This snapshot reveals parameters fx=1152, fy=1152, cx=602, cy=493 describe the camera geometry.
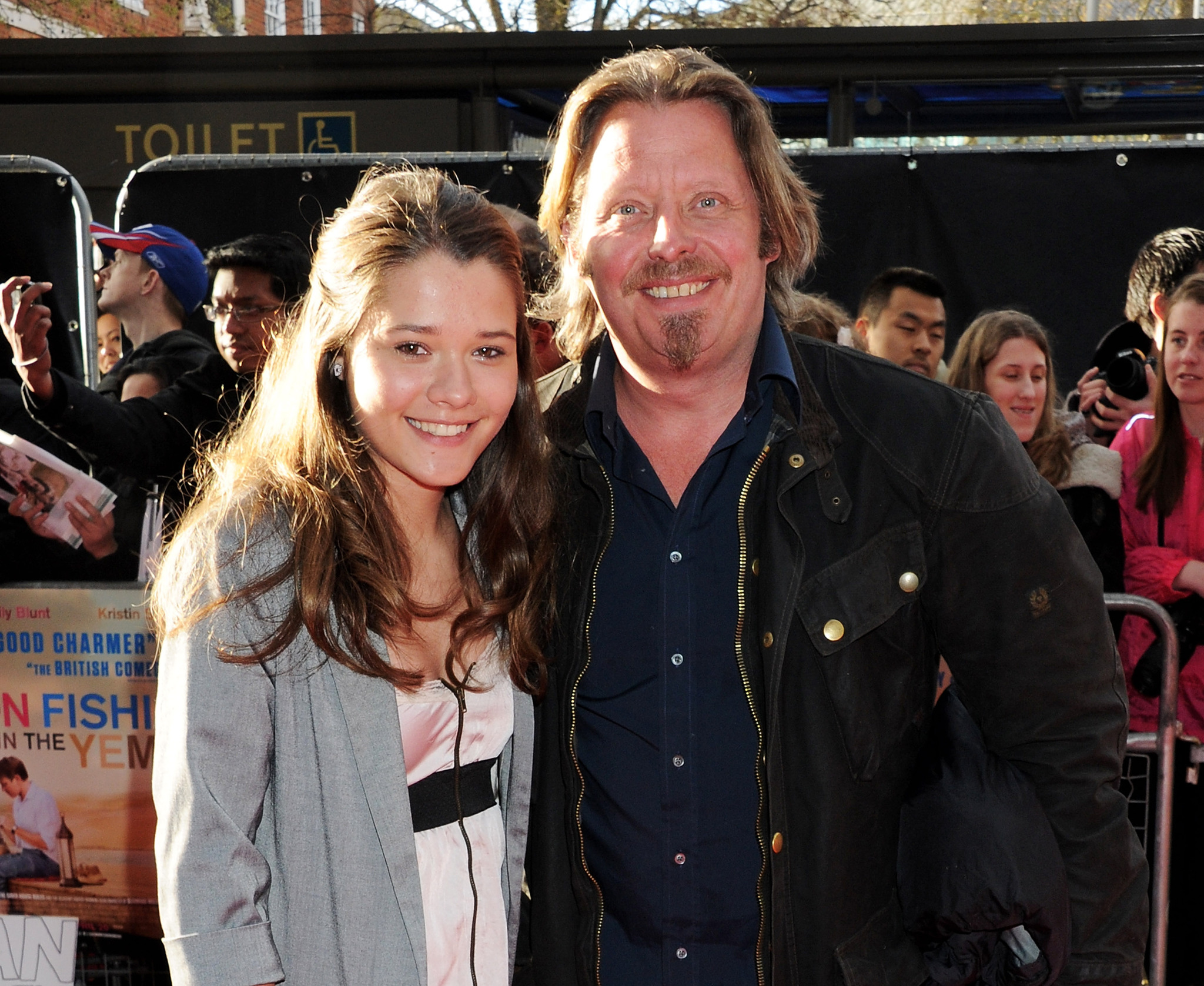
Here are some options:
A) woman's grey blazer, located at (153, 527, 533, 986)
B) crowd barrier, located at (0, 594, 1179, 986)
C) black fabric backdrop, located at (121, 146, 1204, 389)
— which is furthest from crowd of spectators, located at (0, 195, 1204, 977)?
woman's grey blazer, located at (153, 527, 533, 986)

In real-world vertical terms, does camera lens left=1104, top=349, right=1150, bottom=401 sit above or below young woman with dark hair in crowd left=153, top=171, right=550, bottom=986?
above

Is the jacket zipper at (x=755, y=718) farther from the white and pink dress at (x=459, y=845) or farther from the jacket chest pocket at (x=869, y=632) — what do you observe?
the white and pink dress at (x=459, y=845)

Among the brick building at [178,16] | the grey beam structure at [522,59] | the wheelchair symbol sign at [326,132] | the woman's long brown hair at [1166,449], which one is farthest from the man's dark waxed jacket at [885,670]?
the brick building at [178,16]

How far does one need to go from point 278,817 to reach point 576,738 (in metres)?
0.58

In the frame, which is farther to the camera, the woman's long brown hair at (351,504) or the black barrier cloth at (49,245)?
the black barrier cloth at (49,245)

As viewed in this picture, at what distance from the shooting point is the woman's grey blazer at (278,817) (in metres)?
1.74

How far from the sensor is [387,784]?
189cm

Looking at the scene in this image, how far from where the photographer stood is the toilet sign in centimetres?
353

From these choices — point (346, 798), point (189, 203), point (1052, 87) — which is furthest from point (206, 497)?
point (1052, 87)

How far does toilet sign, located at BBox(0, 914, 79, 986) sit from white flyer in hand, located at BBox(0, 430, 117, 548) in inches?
49.9

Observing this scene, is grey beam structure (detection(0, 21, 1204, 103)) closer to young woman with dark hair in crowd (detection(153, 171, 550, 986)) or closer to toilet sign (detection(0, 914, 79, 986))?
young woman with dark hair in crowd (detection(153, 171, 550, 986))

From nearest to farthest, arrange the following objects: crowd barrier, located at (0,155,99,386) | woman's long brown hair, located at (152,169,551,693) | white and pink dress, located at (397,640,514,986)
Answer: woman's long brown hair, located at (152,169,551,693)
white and pink dress, located at (397,640,514,986)
crowd barrier, located at (0,155,99,386)

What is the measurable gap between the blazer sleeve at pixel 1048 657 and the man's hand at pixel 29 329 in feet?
10.2

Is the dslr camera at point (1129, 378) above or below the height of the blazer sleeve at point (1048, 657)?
above
